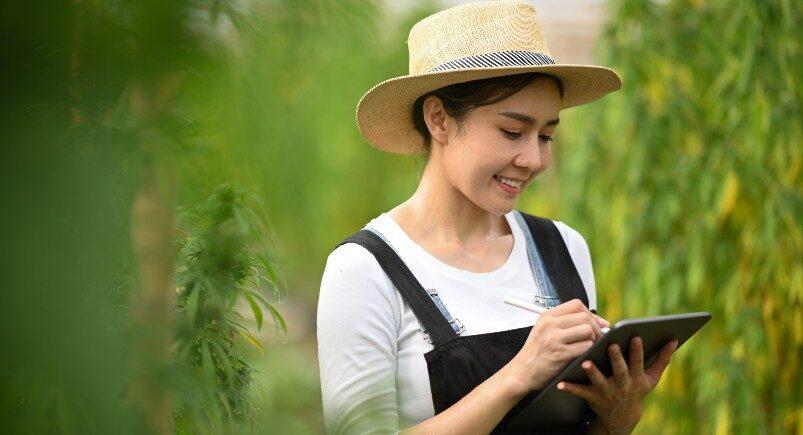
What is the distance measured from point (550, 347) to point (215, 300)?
901 mm

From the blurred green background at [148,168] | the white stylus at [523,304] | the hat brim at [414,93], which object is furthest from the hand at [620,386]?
the blurred green background at [148,168]

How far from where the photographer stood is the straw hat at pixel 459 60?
5.98 feet

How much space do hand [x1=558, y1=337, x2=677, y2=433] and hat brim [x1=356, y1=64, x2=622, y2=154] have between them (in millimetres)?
578

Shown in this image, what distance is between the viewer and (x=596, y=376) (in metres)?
1.58

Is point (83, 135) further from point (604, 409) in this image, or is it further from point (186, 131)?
point (604, 409)

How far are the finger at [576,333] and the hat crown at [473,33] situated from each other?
60cm

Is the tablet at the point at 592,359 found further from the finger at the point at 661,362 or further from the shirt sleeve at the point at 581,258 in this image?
the shirt sleeve at the point at 581,258

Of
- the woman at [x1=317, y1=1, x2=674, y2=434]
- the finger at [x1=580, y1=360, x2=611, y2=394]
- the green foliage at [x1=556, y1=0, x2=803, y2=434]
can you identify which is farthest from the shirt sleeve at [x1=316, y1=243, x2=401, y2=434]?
the green foliage at [x1=556, y1=0, x2=803, y2=434]

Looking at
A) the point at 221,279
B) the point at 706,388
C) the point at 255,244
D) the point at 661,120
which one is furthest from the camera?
the point at 661,120

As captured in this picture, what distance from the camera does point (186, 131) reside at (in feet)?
1.49

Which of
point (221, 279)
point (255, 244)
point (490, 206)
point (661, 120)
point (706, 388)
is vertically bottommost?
point (706, 388)

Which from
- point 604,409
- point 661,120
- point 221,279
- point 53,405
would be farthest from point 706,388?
point 53,405

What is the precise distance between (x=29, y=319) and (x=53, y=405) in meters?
0.07

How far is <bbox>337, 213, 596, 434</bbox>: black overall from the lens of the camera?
1711 mm
